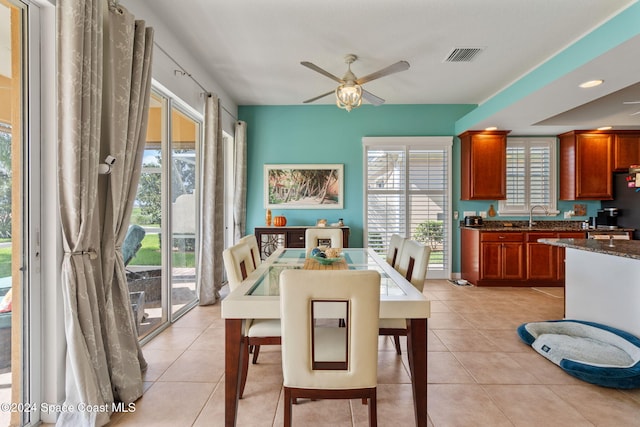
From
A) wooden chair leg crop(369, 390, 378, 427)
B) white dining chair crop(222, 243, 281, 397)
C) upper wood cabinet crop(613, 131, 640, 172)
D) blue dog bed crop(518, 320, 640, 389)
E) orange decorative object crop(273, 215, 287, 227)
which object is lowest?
blue dog bed crop(518, 320, 640, 389)

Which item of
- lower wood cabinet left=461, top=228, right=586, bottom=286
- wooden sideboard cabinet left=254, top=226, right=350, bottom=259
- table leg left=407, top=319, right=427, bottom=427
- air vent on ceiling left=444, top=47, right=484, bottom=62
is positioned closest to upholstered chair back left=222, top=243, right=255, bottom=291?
table leg left=407, top=319, right=427, bottom=427

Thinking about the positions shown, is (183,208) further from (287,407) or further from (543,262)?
(543,262)

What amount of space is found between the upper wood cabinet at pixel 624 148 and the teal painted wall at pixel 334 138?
69 cm

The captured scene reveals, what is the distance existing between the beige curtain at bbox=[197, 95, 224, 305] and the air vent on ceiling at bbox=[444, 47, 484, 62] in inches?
107

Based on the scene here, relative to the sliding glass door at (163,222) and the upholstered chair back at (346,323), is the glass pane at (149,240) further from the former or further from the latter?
the upholstered chair back at (346,323)

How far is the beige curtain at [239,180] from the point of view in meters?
4.84

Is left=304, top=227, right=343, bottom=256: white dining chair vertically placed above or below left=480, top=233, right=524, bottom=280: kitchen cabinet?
above

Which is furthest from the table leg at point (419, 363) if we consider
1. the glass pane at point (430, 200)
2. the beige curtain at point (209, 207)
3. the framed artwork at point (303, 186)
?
the glass pane at point (430, 200)

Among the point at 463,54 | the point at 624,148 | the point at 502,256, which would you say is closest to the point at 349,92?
the point at 463,54

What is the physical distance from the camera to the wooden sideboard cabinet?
4.67m

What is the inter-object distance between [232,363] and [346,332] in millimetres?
621

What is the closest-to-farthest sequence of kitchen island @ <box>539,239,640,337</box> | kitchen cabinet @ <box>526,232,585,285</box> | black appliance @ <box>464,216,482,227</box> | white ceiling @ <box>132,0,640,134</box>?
kitchen island @ <box>539,239,640,337</box> < white ceiling @ <box>132,0,640,134</box> < kitchen cabinet @ <box>526,232,585,285</box> < black appliance @ <box>464,216,482,227</box>

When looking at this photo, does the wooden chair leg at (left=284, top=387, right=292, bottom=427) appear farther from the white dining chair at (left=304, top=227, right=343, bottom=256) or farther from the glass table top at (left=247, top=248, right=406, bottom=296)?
the white dining chair at (left=304, top=227, right=343, bottom=256)

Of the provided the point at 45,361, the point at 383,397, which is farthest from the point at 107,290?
the point at 383,397
